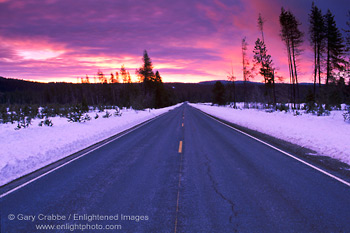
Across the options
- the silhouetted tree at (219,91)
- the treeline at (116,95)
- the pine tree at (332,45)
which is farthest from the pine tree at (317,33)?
the silhouetted tree at (219,91)

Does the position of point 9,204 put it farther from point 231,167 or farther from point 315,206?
point 315,206

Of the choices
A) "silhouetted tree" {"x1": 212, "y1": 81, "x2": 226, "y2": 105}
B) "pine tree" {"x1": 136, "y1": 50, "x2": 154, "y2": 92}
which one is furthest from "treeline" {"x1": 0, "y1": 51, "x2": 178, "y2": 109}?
"silhouetted tree" {"x1": 212, "y1": 81, "x2": 226, "y2": 105}

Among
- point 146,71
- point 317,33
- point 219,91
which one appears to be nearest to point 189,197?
point 317,33

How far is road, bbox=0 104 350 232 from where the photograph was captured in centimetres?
308

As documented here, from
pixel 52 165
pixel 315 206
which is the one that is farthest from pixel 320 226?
pixel 52 165

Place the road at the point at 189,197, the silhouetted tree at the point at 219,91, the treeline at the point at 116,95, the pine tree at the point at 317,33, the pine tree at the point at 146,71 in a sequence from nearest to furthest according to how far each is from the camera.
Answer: the road at the point at 189,197
the pine tree at the point at 317,33
the treeline at the point at 116,95
the pine tree at the point at 146,71
the silhouetted tree at the point at 219,91

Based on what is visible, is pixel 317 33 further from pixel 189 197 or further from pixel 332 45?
pixel 189 197

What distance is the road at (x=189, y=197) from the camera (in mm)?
3084

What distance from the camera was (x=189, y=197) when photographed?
3953mm

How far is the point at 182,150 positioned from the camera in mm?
8094

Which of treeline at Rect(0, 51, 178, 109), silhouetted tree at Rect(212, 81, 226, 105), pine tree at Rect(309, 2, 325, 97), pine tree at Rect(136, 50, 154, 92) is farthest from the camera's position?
silhouetted tree at Rect(212, 81, 226, 105)

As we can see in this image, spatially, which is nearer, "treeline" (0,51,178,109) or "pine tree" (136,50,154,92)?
"treeline" (0,51,178,109)

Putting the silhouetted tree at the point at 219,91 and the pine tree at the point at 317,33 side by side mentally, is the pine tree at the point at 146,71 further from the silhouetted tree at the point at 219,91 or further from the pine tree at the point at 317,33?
the pine tree at the point at 317,33

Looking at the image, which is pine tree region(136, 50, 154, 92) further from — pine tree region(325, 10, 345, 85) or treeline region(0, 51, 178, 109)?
pine tree region(325, 10, 345, 85)
